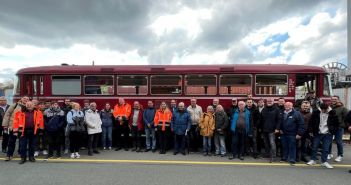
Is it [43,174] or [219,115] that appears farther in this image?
[219,115]

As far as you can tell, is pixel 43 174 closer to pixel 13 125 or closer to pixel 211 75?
pixel 13 125

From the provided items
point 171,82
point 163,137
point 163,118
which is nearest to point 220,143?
point 163,137

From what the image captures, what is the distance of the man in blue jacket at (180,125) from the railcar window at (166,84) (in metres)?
1.66

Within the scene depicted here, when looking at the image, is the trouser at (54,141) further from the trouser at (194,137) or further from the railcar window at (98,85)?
the trouser at (194,137)

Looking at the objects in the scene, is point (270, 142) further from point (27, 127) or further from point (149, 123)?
point (27, 127)

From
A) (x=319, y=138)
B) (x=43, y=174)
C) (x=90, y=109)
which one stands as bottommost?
(x=43, y=174)

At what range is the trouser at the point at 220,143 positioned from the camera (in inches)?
387

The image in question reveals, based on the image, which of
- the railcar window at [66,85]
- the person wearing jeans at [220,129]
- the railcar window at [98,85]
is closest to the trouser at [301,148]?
the person wearing jeans at [220,129]

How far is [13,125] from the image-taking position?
8766mm

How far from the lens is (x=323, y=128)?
841cm

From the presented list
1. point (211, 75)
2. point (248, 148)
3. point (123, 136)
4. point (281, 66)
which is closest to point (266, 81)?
point (281, 66)

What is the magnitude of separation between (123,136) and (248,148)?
4.42 m

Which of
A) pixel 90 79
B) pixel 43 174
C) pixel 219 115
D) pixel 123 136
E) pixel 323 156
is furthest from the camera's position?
pixel 90 79

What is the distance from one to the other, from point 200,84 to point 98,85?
4.02 meters
